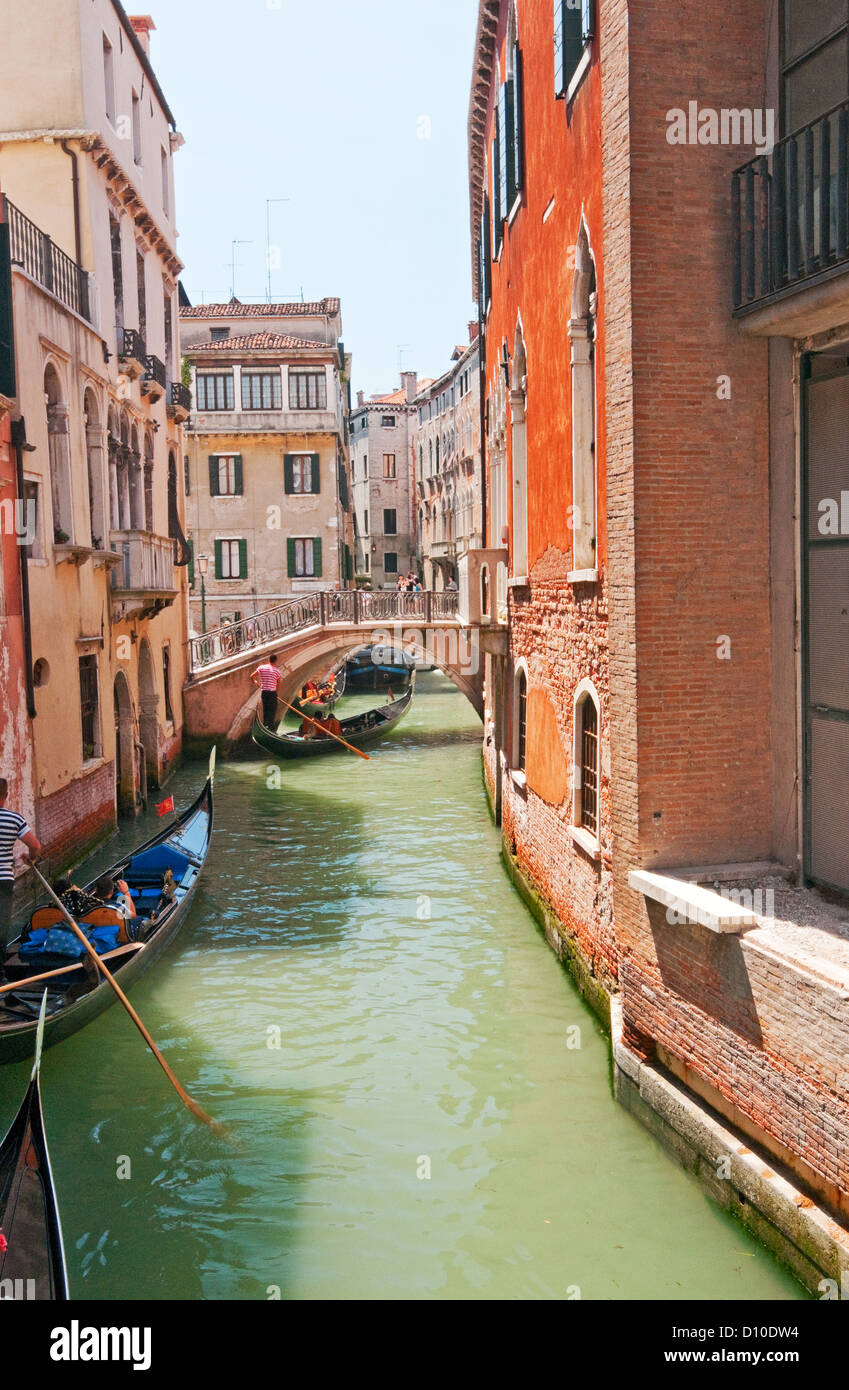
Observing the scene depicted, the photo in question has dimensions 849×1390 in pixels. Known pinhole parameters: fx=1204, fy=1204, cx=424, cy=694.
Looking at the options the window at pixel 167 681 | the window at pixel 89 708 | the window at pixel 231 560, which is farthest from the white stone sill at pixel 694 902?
the window at pixel 231 560

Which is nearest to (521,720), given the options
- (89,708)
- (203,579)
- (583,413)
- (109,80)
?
(583,413)

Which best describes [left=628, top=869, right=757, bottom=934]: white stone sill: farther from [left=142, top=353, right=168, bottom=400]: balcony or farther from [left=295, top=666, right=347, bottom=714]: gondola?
[left=295, top=666, right=347, bottom=714]: gondola

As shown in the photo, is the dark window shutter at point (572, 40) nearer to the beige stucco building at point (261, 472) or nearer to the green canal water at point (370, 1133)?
the green canal water at point (370, 1133)

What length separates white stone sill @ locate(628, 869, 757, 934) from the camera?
5102mm

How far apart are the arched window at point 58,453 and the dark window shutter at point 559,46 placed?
5.88 m

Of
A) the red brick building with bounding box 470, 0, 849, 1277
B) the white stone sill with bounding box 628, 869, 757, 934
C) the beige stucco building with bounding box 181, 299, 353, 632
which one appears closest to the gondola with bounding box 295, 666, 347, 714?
the beige stucco building with bounding box 181, 299, 353, 632

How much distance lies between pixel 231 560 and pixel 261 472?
218 centimetres

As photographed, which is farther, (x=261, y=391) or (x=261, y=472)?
(x=261, y=472)

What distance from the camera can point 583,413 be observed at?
7.66m

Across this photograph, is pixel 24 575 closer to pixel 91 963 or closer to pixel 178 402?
pixel 91 963

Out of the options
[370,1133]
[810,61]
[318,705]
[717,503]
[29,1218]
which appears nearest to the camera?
[29,1218]

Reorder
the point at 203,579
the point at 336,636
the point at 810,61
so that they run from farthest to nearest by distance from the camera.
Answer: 1. the point at 203,579
2. the point at 336,636
3. the point at 810,61

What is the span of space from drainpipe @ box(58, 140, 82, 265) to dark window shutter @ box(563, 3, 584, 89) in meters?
7.32

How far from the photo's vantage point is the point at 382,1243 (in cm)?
533
